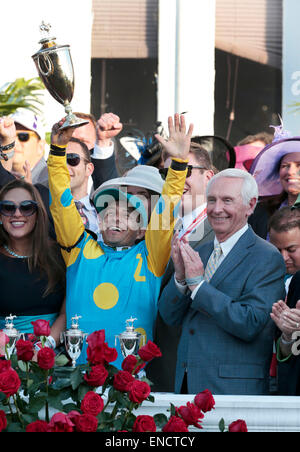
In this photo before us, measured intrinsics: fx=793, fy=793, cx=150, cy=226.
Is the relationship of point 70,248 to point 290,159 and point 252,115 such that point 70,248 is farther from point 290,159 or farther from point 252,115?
point 252,115

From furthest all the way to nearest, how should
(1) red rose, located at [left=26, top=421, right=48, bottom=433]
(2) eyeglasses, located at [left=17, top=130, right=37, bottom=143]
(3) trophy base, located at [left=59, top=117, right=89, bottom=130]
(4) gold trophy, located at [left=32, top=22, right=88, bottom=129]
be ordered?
1. (2) eyeglasses, located at [left=17, top=130, right=37, bottom=143]
2. (4) gold trophy, located at [left=32, top=22, right=88, bottom=129]
3. (3) trophy base, located at [left=59, top=117, right=89, bottom=130]
4. (1) red rose, located at [left=26, top=421, right=48, bottom=433]

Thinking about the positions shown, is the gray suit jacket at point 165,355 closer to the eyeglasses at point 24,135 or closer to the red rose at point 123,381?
the red rose at point 123,381

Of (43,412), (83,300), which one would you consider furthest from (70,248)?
(43,412)

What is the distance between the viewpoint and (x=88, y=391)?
2.38 meters

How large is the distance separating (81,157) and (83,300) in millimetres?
1346

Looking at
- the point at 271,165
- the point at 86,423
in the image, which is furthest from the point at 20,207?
the point at 86,423

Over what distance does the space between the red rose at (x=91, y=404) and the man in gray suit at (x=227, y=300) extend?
109 centimetres

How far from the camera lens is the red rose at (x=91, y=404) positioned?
217 centimetres

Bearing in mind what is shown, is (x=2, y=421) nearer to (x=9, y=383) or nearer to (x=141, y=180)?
(x=9, y=383)

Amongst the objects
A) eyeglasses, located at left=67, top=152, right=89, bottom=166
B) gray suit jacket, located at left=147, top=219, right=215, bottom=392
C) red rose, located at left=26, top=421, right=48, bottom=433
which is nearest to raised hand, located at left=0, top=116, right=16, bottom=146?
eyeglasses, located at left=67, top=152, right=89, bottom=166

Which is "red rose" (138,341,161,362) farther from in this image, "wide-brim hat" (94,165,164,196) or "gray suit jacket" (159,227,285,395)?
"wide-brim hat" (94,165,164,196)

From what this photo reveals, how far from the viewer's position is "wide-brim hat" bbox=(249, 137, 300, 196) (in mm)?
4480

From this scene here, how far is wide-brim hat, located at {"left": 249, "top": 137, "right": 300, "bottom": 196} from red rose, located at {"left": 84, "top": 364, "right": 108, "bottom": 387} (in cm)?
240
